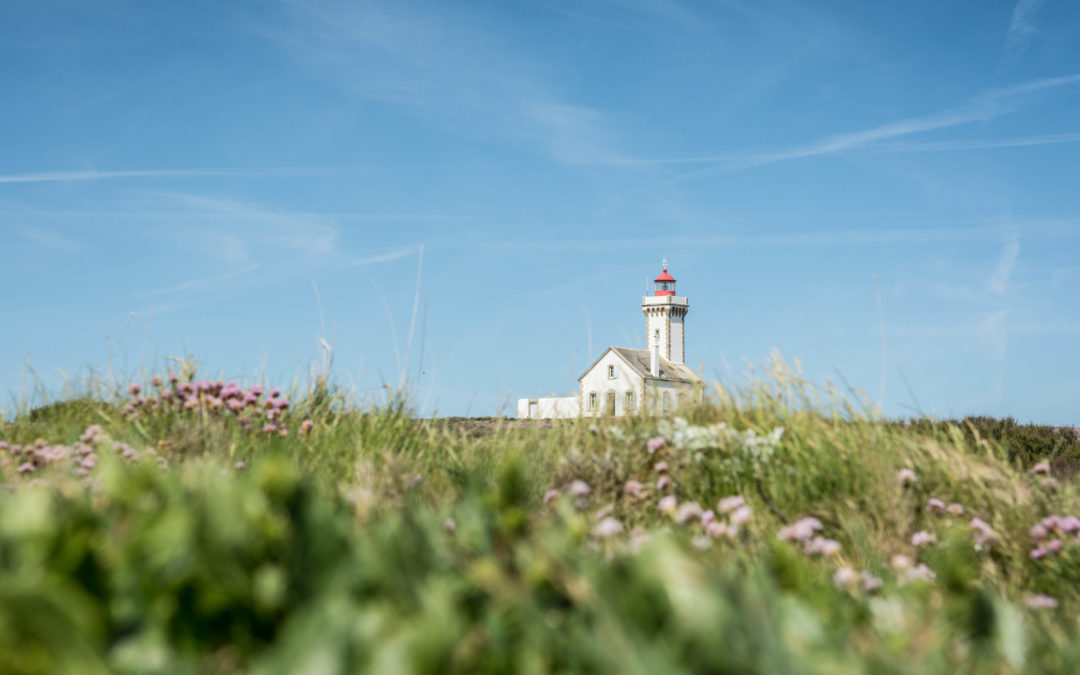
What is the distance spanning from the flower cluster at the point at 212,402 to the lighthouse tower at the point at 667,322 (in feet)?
196

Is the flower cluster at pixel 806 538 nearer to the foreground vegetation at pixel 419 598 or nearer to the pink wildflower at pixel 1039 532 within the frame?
the foreground vegetation at pixel 419 598

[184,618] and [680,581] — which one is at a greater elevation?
[680,581]

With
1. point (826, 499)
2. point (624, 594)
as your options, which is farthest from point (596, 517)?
point (624, 594)

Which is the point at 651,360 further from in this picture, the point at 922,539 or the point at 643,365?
the point at 922,539

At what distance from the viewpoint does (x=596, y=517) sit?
3963 millimetres

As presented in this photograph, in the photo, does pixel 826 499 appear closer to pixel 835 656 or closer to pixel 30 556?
pixel 835 656

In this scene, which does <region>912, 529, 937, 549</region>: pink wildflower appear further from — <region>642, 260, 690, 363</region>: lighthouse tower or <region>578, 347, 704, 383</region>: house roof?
<region>642, 260, 690, 363</region>: lighthouse tower

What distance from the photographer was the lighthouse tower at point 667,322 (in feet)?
220

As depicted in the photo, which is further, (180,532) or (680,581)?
(180,532)

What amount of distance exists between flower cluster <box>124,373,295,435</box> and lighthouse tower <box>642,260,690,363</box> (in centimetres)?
5987

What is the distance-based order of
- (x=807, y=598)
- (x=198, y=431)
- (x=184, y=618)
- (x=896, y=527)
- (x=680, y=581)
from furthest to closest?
(x=198, y=431) → (x=896, y=527) → (x=807, y=598) → (x=184, y=618) → (x=680, y=581)

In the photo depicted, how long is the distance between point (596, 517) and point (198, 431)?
322cm

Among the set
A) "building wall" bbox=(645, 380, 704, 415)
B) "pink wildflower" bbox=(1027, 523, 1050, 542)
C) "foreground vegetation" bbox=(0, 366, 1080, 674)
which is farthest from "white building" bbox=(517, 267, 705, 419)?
"foreground vegetation" bbox=(0, 366, 1080, 674)

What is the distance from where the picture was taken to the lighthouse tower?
66938 millimetres
